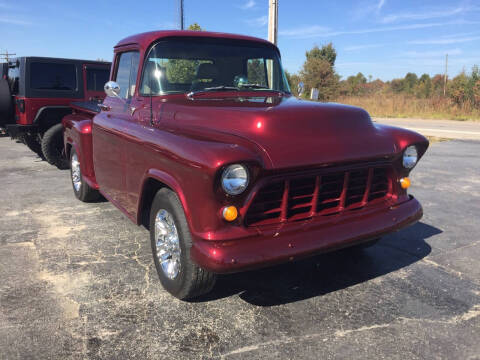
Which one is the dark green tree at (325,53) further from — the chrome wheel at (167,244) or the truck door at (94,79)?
the chrome wheel at (167,244)

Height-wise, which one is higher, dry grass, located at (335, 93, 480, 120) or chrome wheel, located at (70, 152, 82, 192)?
dry grass, located at (335, 93, 480, 120)

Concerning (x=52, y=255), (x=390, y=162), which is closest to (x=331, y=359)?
(x=390, y=162)

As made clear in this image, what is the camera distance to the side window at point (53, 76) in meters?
7.69

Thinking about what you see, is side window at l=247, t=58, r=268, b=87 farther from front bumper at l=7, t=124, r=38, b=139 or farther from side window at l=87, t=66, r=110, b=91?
side window at l=87, t=66, r=110, b=91

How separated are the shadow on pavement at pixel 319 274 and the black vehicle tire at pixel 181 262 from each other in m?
0.24

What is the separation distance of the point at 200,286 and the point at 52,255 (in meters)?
1.72

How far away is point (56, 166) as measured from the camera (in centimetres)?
769

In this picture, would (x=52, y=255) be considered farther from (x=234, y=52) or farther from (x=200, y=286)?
(x=234, y=52)

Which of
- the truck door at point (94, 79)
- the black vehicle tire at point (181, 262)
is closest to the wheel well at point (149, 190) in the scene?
the black vehicle tire at point (181, 262)

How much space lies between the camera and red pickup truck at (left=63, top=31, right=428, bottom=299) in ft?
7.65

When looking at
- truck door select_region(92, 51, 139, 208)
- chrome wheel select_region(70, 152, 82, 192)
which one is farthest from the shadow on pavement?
chrome wheel select_region(70, 152, 82, 192)

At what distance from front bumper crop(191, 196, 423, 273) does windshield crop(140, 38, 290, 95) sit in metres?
1.63

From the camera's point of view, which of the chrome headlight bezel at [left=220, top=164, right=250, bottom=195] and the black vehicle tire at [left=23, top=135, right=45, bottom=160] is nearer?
the chrome headlight bezel at [left=220, top=164, right=250, bottom=195]

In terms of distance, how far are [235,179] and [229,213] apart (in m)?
0.20
